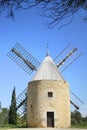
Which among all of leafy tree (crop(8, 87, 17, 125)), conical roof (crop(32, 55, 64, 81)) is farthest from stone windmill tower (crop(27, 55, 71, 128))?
leafy tree (crop(8, 87, 17, 125))

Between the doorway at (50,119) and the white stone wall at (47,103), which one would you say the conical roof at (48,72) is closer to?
the white stone wall at (47,103)

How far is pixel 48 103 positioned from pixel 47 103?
9cm

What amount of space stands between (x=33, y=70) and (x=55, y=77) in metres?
4.80

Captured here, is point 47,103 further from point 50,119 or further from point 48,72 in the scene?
point 48,72

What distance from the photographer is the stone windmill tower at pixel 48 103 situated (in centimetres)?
3095

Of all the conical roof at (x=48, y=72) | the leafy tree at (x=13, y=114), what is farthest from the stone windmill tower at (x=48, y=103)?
the leafy tree at (x=13, y=114)

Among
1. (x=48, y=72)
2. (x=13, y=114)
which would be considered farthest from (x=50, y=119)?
(x=13, y=114)

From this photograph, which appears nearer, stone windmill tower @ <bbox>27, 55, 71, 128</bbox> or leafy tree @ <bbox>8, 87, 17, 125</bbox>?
stone windmill tower @ <bbox>27, 55, 71, 128</bbox>

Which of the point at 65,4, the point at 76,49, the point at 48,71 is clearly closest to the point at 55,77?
the point at 48,71

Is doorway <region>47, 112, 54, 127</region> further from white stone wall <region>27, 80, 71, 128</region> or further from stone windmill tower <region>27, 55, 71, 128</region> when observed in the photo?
white stone wall <region>27, 80, 71, 128</region>

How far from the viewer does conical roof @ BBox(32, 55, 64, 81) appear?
32.2 meters

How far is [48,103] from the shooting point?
101 feet

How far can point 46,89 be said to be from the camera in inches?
1227

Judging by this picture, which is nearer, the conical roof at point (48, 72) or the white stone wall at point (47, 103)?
the white stone wall at point (47, 103)
